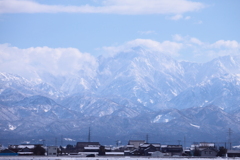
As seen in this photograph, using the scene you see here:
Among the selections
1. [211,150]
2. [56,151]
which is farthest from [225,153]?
[56,151]

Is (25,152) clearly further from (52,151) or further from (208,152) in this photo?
(208,152)

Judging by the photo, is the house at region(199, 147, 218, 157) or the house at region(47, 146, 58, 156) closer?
the house at region(47, 146, 58, 156)

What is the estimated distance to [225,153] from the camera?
12888 cm

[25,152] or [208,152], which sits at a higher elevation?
[25,152]

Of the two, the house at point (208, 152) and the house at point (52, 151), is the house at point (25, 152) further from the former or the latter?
the house at point (208, 152)

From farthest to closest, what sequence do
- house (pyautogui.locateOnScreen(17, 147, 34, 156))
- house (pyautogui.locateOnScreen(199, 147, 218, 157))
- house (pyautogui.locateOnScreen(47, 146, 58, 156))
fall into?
house (pyautogui.locateOnScreen(199, 147, 218, 157))
house (pyautogui.locateOnScreen(17, 147, 34, 156))
house (pyautogui.locateOnScreen(47, 146, 58, 156))

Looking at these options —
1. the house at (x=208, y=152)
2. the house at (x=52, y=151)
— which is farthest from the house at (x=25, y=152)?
the house at (x=208, y=152)

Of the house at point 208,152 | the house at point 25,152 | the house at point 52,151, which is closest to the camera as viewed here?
the house at point 52,151

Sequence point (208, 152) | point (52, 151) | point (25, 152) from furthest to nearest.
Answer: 1. point (25, 152)
2. point (208, 152)
3. point (52, 151)

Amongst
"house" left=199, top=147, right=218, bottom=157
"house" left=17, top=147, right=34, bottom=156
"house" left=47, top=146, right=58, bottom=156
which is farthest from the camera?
"house" left=199, top=147, right=218, bottom=157

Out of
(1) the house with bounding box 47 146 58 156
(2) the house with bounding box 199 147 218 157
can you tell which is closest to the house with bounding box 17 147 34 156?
(1) the house with bounding box 47 146 58 156

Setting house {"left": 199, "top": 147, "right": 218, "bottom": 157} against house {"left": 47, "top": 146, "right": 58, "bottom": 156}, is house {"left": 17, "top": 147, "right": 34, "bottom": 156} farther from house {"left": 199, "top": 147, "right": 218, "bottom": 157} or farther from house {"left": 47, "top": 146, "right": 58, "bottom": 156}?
house {"left": 199, "top": 147, "right": 218, "bottom": 157}

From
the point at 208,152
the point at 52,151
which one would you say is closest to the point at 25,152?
the point at 52,151

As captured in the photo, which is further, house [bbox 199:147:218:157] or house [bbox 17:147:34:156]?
house [bbox 199:147:218:157]
